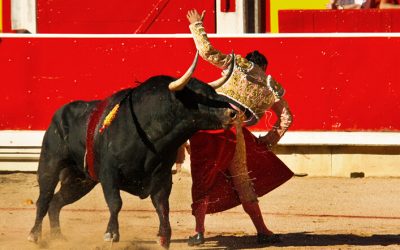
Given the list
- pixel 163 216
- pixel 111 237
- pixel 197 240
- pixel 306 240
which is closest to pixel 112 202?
pixel 111 237

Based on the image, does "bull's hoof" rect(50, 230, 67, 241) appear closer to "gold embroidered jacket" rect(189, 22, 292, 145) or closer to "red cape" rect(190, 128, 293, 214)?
"red cape" rect(190, 128, 293, 214)

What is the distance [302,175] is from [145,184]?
4.14 m

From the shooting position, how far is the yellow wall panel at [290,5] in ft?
46.0

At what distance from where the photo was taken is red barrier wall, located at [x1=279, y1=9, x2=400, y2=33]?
12562mm

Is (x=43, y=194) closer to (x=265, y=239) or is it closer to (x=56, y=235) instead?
(x=56, y=235)

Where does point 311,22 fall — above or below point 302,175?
above

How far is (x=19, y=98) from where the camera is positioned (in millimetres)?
12586

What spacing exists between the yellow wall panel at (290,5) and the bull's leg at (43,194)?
5489 millimetres

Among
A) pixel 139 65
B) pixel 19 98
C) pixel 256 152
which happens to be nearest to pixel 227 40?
pixel 139 65

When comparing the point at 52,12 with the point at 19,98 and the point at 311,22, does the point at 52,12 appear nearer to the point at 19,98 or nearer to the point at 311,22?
the point at 19,98

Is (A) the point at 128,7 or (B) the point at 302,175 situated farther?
(A) the point at 128,7

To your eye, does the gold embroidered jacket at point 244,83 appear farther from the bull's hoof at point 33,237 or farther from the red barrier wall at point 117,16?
the red barrier wall at point 117,16

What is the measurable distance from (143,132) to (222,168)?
80 cm

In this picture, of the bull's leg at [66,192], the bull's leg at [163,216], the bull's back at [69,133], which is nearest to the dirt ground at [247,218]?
the bull's leg at [66,192]
